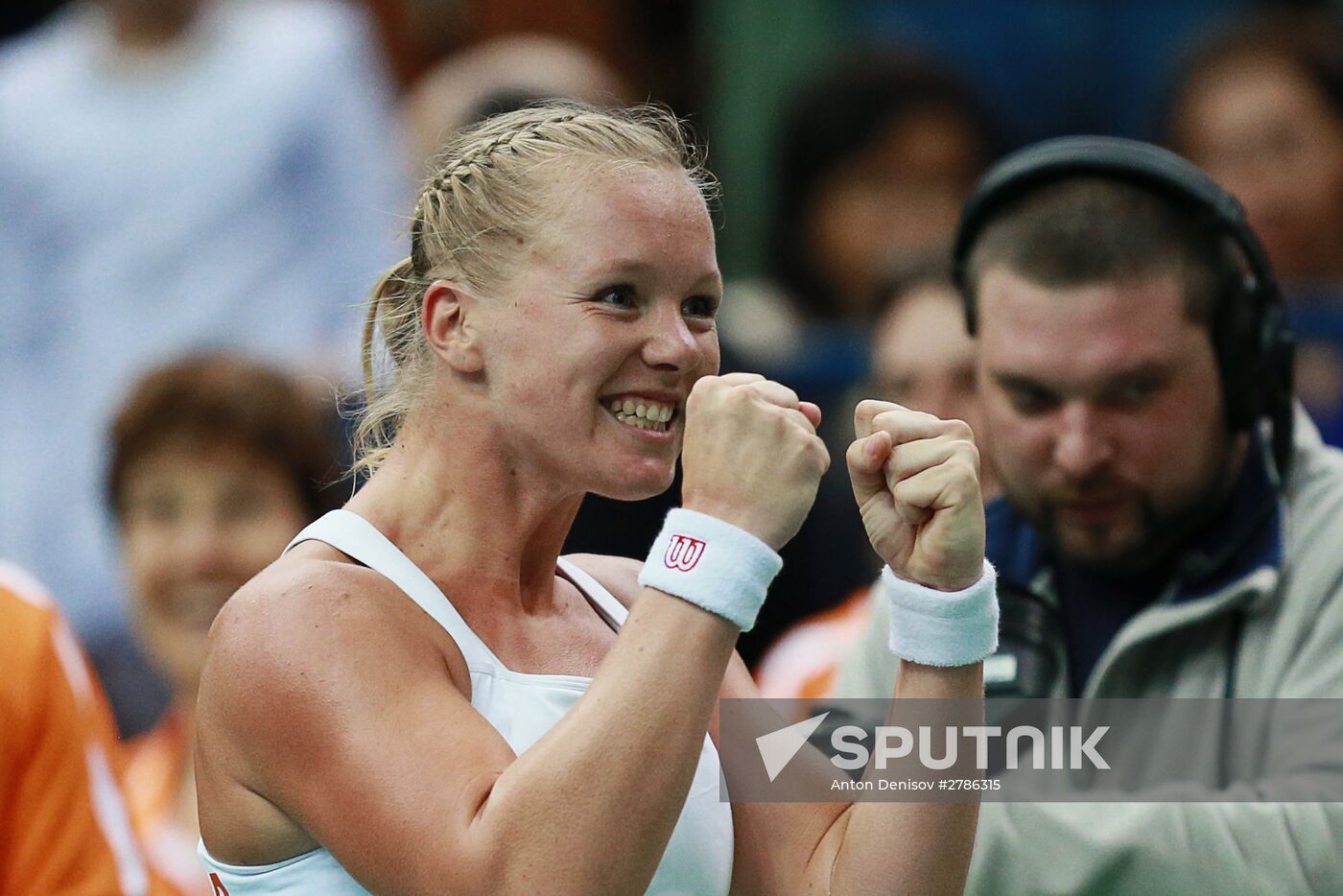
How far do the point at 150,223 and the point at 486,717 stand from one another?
3.18m

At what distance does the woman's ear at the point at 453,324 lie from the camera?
2.37 m

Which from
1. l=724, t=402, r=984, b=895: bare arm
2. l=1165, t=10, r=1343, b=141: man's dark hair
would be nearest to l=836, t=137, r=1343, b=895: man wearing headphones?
l=724, t=402, r=984, b=895: bare arm

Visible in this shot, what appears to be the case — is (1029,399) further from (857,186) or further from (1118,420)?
(857,186)

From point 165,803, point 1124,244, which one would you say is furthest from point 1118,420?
point 165,803

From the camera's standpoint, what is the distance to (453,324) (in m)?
2.40

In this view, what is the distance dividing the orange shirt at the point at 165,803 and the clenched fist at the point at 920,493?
6.93 ft

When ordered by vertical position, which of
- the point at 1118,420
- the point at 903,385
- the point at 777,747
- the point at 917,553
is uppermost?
the point at 917,553

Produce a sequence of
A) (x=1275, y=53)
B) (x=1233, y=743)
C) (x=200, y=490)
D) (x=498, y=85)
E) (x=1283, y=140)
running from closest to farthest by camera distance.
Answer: (x=1233, y=743) → (x=200, y=490) → (x=498, y=85) → (x=1283, y=140) → (x=1275, y=53)

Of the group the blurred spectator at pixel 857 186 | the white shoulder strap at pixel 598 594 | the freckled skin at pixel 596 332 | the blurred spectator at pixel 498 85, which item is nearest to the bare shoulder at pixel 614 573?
the white shoulder strap at pixel 598 594

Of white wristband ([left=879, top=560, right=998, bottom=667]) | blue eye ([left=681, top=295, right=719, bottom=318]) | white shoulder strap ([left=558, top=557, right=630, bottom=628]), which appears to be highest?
blue eye ([left=681, top=295, right=719, bottom=318])

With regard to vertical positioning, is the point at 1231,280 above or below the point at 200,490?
above

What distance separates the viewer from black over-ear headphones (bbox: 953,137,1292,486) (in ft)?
10.5

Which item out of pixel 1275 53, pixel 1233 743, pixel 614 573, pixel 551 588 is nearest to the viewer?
pixel 551 588

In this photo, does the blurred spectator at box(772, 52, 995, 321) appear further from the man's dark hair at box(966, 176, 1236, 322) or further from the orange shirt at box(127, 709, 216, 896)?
the man's dark hair at box(966, 176, 1236, 322)
